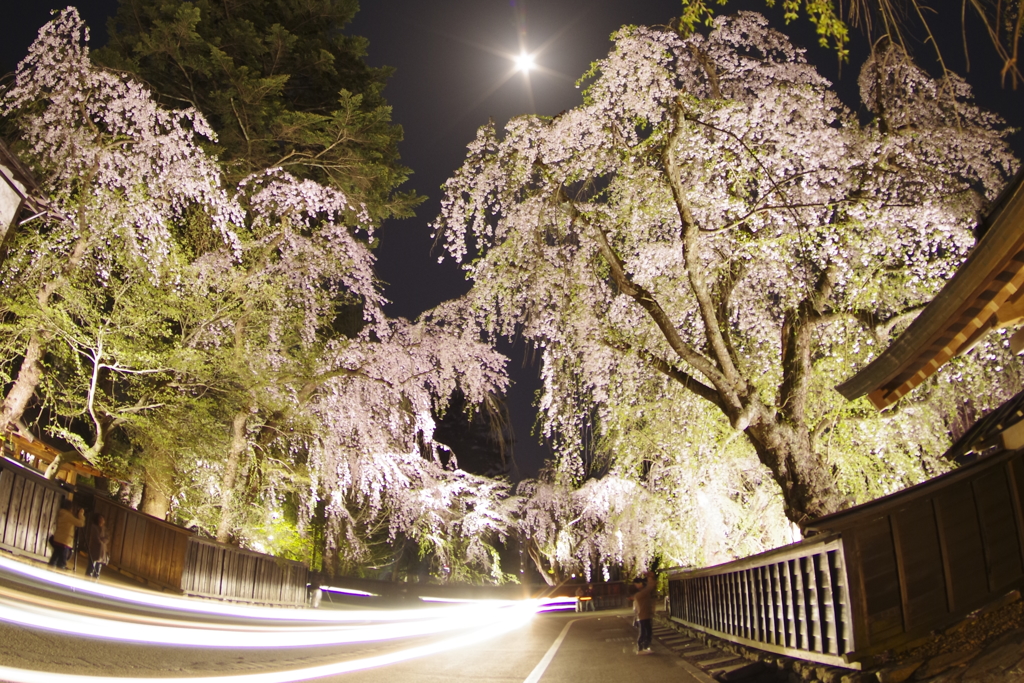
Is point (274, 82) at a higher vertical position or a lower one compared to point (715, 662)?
higher

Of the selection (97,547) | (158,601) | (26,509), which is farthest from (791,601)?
(97,547)

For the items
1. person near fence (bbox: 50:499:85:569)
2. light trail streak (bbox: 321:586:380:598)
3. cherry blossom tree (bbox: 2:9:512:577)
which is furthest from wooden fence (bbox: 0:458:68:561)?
light trail streak (bbox: 321:586:380:598)

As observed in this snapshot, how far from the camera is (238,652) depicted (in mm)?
8008

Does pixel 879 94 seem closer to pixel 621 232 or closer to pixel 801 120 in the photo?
pixel 801 120

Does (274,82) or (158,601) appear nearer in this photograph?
A: (158,601)

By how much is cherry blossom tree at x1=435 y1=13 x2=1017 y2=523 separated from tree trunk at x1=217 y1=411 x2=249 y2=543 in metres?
7.36

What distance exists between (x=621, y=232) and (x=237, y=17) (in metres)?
12.7

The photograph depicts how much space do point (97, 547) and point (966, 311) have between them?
12.9m

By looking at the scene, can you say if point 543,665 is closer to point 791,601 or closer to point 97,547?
point 791,601

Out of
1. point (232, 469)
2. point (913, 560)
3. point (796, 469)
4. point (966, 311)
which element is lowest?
point (913, 560)

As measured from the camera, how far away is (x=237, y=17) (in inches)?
680

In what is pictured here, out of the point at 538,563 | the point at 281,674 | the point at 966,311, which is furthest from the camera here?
the point at 538,563

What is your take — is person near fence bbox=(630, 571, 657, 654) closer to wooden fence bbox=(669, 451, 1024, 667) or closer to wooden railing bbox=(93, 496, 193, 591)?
wooden fence bbox=(669, 451, 1024, 667)

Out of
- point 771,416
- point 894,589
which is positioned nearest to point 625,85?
point 771,416
